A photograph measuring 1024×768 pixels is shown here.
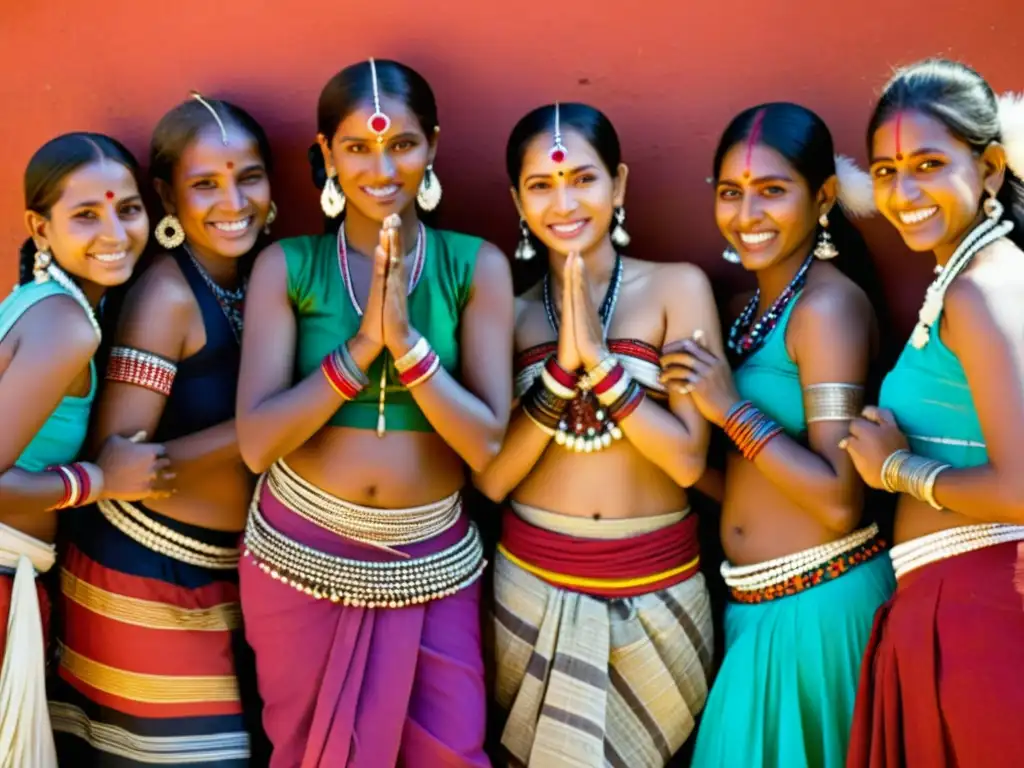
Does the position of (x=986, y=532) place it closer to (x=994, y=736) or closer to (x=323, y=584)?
(x=994, y=736)

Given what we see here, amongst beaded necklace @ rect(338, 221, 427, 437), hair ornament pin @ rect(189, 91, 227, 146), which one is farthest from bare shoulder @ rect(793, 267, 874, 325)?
hair ornament pin @ rect(189, 91, 227, 146)

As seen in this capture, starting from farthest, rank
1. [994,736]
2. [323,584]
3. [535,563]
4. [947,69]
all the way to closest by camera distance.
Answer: [535,563] < [323,584] < [947,69] < [994,736]

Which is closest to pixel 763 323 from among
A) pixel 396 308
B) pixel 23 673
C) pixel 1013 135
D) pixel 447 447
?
pixel 1013 135

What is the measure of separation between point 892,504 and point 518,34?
1716mm

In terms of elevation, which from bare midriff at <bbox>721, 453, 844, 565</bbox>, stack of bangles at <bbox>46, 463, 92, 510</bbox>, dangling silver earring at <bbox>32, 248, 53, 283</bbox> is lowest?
bare midriff at <bbox>721, 453, 844, 565</bbox>

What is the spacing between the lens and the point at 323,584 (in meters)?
2.83

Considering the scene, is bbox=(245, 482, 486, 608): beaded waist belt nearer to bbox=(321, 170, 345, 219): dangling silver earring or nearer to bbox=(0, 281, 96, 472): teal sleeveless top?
bbox=(0, 281, 96, 472): teal sleeveless top

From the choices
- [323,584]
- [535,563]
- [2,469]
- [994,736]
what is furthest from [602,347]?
[2,469]

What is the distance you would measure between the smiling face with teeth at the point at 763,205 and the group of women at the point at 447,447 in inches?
0.4

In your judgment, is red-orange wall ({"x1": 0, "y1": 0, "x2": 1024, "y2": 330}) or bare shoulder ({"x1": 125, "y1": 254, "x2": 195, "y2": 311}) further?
red-orange wall ({"x1": 0, "y1": 0, "x2": 1024, "y2": 330})

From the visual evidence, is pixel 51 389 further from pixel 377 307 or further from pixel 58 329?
pixel 377 307

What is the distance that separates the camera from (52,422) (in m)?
2.86

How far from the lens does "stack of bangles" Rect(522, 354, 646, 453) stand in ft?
9.32

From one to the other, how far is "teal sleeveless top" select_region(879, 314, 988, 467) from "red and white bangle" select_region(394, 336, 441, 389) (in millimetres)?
1095
